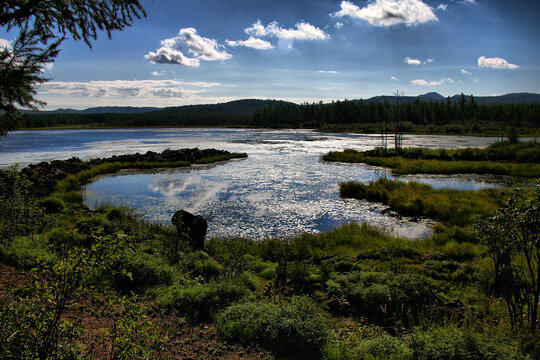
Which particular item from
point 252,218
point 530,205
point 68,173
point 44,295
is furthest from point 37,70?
point 68,173

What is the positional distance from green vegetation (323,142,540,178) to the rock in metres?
25.1

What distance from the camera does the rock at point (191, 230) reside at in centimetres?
1166

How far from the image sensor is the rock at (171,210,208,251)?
11.7m

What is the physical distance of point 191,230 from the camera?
12383 millimetres

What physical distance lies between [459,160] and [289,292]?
3611cm

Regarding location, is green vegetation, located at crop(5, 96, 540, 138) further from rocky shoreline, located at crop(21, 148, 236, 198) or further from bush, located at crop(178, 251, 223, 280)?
bush, located at crop(178, 251, 223, 280)

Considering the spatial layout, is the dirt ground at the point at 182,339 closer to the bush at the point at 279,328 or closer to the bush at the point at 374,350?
the bush at the point at 279,328

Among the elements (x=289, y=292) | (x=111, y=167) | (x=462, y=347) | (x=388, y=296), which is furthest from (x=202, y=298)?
(x=111, y=167)

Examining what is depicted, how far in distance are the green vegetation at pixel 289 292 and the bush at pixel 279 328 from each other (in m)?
0.02

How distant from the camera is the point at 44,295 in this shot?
2.93m

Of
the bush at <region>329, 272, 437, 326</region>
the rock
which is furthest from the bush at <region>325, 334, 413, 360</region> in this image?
the rock

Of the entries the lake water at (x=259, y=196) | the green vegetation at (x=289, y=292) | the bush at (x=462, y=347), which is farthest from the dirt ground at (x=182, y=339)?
the lake water at (x=259, y=196)

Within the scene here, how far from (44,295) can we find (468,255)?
487 inches

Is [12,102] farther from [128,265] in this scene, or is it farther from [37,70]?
[128,265]
